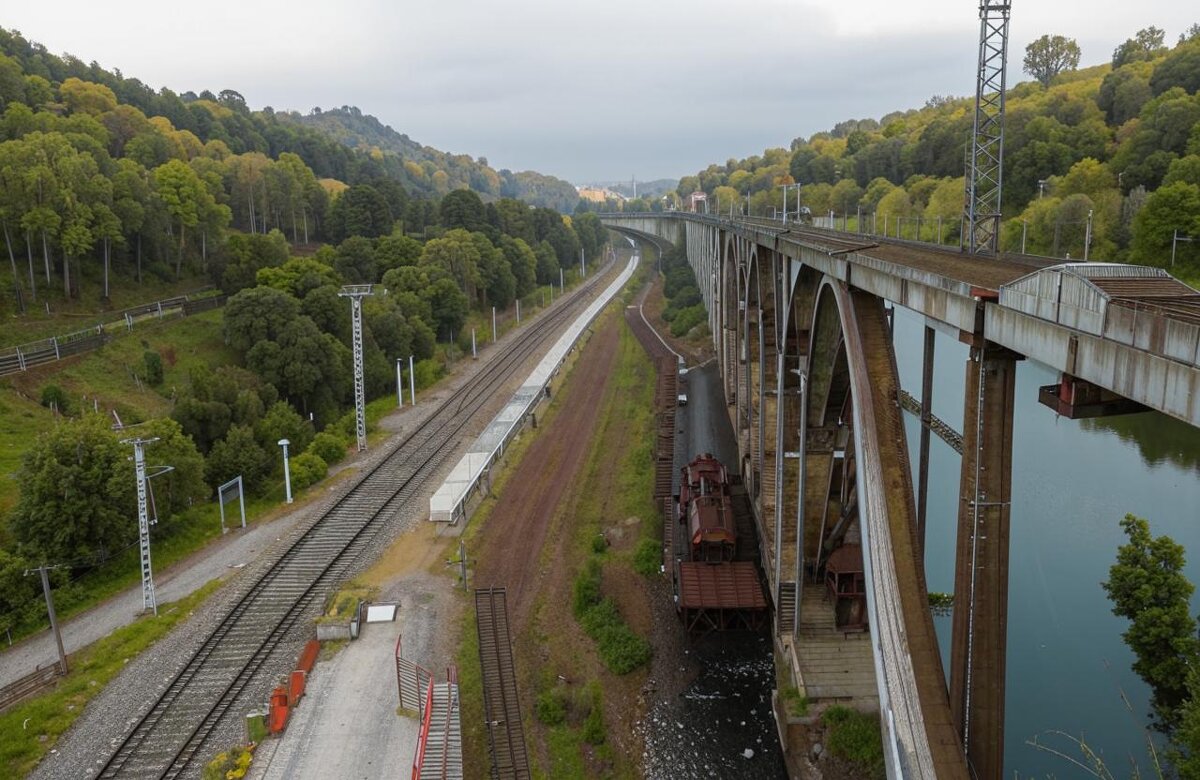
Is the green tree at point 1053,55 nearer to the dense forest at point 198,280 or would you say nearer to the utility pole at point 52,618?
the dense forest at point 198,280

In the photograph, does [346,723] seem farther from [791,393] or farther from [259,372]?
[259,372]

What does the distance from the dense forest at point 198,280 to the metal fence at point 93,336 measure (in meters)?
0.96

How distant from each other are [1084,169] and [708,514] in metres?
39.0

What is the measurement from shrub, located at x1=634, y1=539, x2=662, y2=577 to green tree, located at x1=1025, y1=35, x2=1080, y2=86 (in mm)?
124762

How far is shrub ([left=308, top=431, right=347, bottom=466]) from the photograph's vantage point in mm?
35781

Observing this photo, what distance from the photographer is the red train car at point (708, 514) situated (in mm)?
24625

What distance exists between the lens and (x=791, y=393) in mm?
23250

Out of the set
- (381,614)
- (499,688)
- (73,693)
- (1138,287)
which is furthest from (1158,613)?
(73,693)

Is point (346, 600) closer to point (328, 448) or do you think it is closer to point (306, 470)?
point (306, 470)

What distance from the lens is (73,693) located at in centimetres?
1992

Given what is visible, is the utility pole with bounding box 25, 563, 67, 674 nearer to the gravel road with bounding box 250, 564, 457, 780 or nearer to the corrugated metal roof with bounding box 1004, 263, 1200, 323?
the gravel road with bounding box 250, 564, 457, 780

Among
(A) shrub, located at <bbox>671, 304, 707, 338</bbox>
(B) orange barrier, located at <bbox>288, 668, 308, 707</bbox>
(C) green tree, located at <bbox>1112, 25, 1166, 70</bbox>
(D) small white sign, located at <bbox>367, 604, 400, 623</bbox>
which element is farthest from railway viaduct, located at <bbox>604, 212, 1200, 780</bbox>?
(C) green tree, located at <bbox>1112, 25, 1166, 70</bbox>

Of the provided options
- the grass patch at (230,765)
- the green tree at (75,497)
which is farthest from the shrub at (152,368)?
the grass patch at (230,765)

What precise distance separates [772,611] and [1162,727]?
991 centimetres
